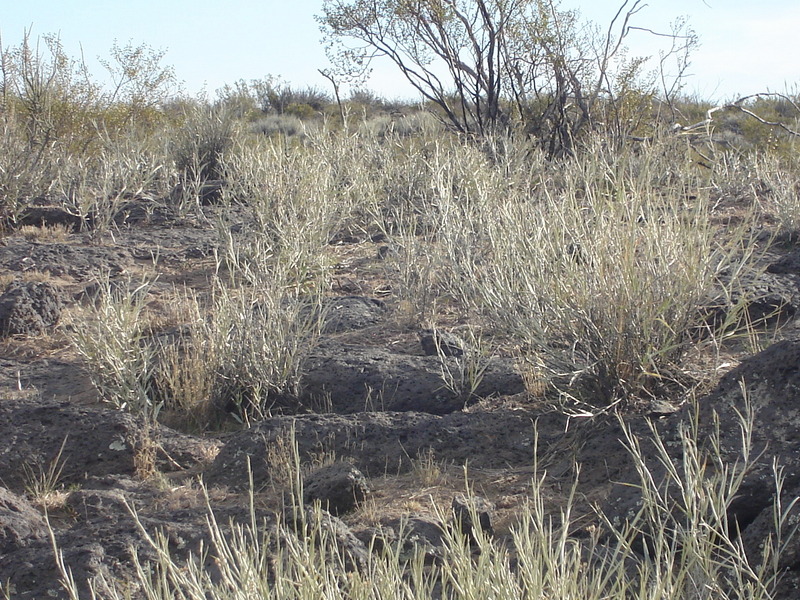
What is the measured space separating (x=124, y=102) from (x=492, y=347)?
7334mm

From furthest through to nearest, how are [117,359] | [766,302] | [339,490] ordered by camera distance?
[766,302], [117,359], [339,490]

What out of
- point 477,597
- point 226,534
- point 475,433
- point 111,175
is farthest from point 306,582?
point 111,175

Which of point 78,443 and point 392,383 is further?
point 392,383

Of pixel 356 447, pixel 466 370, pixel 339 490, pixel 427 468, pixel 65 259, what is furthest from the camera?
pixel 65 259

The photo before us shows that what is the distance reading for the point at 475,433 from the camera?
142 inches

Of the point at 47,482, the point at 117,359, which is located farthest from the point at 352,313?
the point at 47,482

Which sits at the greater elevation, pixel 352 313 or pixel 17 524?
pixel 352 313

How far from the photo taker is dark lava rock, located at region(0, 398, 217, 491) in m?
3.52

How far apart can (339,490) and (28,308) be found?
302cm

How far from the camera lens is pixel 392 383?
4188 mm

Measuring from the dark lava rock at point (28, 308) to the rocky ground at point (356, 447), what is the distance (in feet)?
0.04

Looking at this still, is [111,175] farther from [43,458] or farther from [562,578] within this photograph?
[562,578]

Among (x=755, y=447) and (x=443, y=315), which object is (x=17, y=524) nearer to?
(x=755, y=447)

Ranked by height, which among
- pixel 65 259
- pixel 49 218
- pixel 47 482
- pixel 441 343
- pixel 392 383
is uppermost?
pixel 49 218
